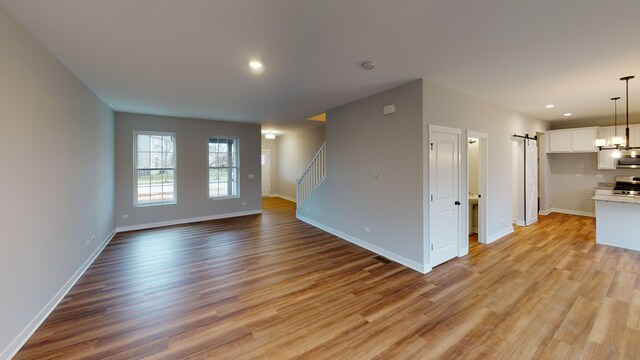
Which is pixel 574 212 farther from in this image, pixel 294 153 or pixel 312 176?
pixel 294 153

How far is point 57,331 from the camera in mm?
2250

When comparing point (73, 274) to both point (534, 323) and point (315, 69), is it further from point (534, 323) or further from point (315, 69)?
point (534, 323)

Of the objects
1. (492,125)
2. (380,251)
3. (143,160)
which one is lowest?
(380,251)

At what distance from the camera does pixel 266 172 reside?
1105 cm

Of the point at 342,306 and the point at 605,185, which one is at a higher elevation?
the point at 605,185

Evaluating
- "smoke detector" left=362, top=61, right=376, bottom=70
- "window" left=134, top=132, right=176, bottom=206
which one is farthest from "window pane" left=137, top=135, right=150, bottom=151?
"smoke detector" left=362, top=61, right=376, bottom=70

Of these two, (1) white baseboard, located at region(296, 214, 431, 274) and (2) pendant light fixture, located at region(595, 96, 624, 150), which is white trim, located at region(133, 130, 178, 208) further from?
(2) pendant light fixture, located at region(595, 96, 624, 150)

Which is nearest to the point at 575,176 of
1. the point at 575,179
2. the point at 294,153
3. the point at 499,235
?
the point at 575,179

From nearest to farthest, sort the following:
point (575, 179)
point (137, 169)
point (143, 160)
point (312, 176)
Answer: point (137, 169) → point (143, 160) → point (312, 176) → point (575, 179)

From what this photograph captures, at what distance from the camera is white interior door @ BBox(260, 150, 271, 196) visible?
1097 centimetres

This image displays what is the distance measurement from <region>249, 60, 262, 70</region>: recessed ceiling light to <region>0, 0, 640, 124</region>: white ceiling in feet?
0.24

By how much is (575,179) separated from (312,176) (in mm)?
7569

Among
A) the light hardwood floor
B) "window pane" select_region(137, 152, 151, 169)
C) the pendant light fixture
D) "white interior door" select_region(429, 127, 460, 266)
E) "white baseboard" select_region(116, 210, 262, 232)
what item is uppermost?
the pendant light fixture

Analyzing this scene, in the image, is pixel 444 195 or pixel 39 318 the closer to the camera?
pixel 39 318
